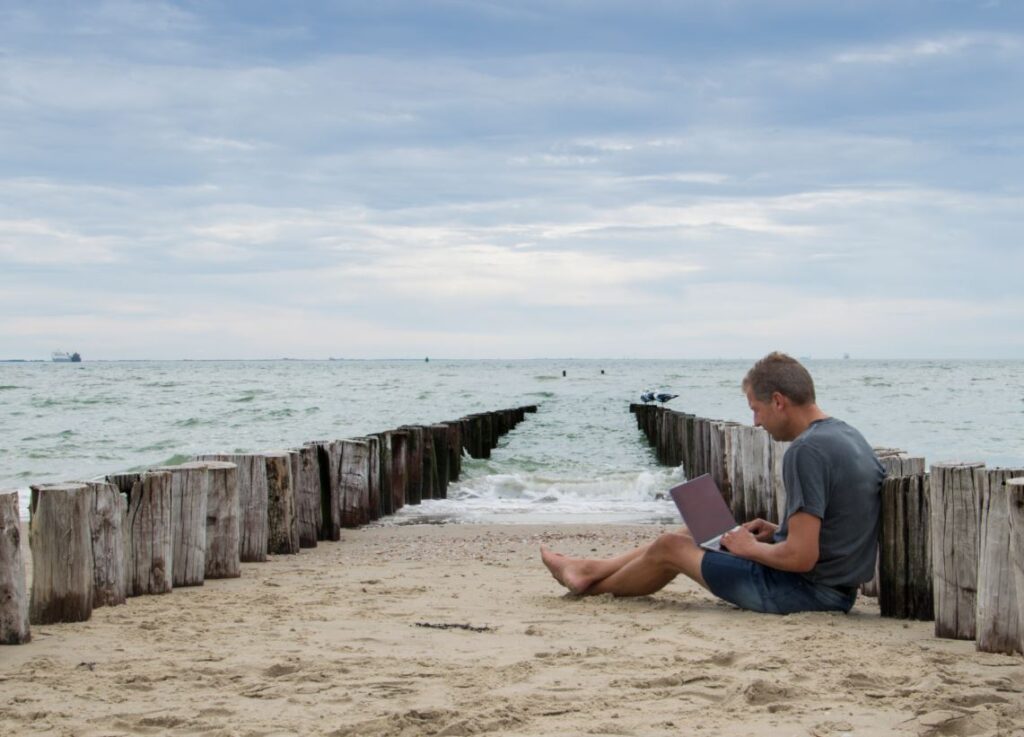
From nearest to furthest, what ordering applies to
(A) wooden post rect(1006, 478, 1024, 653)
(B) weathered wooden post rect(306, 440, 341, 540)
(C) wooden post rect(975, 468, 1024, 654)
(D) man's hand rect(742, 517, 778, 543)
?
(A) wooden post rect(1006, 478, 1024, 653) < (C) wooden post rect(975, 468, 1024, 654) < (D) man's hand rect(742, 517, 778, 543) < (B) weathered wooden post rect(306, 440, 341, 540)

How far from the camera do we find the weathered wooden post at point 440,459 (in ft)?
46.6

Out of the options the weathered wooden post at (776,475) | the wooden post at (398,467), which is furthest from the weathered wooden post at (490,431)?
the weathered wooden post at (776,475)

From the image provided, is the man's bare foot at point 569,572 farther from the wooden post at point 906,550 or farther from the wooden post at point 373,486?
the wooden post at point 373,486

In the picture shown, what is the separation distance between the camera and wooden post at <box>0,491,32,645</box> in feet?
16.7

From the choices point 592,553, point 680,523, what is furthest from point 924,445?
point 592,553

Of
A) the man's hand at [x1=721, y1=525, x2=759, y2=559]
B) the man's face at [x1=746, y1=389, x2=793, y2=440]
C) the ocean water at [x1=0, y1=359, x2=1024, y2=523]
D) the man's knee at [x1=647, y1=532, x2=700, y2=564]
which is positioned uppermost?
the man's face at [x1=746, y1=389, x2=793, y2=440]

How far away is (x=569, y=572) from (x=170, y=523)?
2.45m

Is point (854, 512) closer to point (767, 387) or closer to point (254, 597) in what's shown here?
point (767, 387)

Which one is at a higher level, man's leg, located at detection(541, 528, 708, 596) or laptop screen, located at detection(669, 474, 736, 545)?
laptop screen, located at detection(669, 474, 736, 545)

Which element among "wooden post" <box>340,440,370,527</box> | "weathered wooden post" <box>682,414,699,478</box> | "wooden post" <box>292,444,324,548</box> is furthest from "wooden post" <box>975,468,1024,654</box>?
"weathered wooden post" <box>682,414,699,478</box>

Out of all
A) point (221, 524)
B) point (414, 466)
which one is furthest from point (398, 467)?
point (221, 524)

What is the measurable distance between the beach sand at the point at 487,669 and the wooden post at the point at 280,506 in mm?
1611

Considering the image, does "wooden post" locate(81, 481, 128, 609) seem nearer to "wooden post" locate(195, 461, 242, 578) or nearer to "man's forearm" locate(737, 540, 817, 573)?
"wooden post" locate(195, 461, 242, 578)

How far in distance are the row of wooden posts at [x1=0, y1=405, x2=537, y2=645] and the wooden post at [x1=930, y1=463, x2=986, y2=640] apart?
4267 mm
